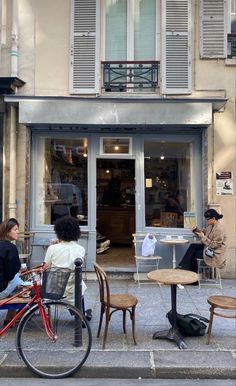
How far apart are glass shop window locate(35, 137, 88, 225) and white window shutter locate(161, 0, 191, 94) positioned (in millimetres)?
2039

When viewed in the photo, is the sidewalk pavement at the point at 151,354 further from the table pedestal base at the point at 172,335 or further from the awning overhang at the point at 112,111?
the awning overhang at the point at 112,111

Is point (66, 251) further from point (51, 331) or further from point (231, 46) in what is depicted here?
point (231, 46)

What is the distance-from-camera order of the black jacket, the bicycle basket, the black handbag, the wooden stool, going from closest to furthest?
1. the bicycle basket
2. the wooden stool
3. the black jacket
4. the black handbag

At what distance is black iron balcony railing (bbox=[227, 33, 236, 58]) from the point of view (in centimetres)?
856

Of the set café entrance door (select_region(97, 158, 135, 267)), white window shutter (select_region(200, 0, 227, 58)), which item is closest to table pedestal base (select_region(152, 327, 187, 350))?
café entrance door (select_region(97, 158, 135, 267))

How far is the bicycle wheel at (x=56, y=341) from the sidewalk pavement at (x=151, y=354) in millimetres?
123

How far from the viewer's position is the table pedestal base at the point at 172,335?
5027 mm

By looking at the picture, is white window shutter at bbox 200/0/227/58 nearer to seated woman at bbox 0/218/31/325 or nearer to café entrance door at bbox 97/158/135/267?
café entrance door at bbox 97/158/135/267

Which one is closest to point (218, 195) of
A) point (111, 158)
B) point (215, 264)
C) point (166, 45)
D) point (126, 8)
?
A: point (215, 264)

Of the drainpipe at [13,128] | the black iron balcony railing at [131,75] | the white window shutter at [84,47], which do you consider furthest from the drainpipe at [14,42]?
the black iron balcony railing at [131,75]

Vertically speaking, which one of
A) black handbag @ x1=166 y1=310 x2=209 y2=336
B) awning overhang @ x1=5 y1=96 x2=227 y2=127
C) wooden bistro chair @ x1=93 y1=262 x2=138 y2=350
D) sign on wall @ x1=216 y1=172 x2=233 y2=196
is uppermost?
awning overhang @ x1=5 y1=96 x2=227 y2=127

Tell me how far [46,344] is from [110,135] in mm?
4913

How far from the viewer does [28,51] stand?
8.58 m

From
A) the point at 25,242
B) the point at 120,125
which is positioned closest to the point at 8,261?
the point at 25,242
